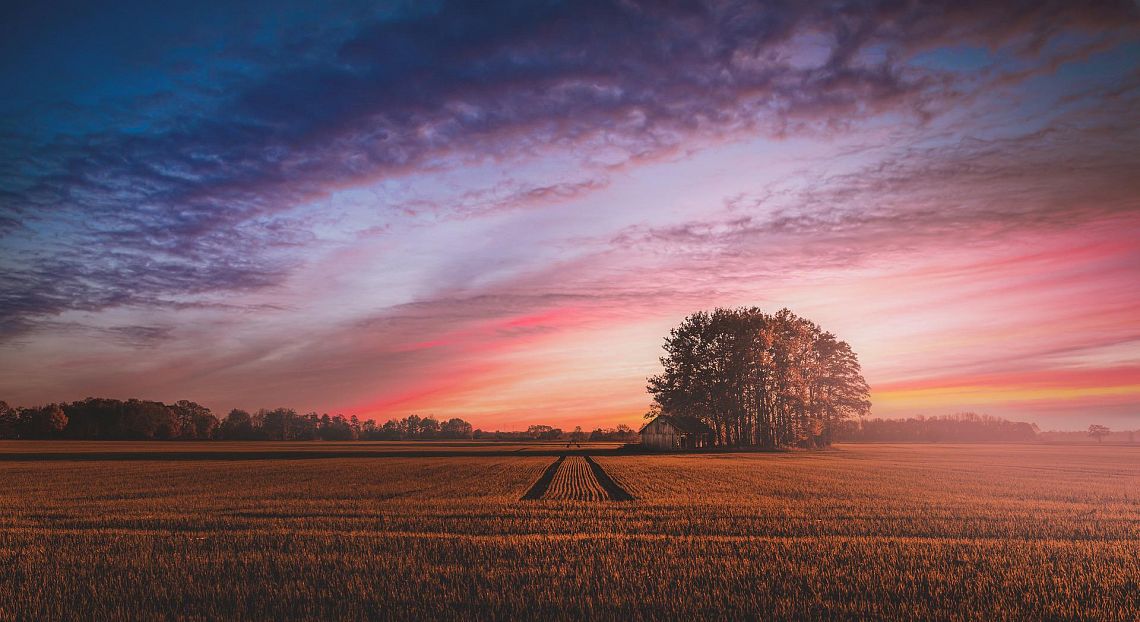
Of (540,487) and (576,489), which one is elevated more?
(576,489)

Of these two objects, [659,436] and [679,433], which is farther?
[659,436]

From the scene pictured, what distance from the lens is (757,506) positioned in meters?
24.8

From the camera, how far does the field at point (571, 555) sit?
11383 millimetres

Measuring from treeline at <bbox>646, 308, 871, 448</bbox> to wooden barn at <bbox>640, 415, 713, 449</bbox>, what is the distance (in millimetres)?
1147

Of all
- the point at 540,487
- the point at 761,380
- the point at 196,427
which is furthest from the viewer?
the point at 196,427

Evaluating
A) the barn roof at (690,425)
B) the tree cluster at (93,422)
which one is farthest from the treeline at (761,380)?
the tree cluster at (93,422)

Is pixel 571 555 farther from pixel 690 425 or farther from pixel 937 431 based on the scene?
pixel 937 431

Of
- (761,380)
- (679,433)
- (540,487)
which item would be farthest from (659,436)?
(540,487)

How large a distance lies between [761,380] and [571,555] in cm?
7796

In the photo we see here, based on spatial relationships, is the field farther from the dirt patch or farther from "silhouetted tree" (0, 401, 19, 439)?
"silhouetted tree" (0, 401, 19, 439)

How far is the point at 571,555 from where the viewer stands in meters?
15.3

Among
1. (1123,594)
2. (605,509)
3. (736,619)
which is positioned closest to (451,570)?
(736,619)

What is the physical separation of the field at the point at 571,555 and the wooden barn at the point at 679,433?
60908 millimetres

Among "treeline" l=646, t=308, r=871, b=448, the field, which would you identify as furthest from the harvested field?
"treeline" l=646, t=308, r=871, b=448
